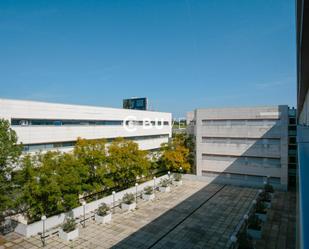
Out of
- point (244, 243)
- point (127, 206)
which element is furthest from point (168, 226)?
point (244, 243)

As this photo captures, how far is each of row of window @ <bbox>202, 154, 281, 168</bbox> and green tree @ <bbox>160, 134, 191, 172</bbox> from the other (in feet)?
8.62

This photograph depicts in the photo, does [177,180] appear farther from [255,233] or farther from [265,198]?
[255,233]

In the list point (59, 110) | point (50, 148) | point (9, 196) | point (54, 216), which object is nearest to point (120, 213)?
point (54, 216)

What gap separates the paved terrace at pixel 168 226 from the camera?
543 inches

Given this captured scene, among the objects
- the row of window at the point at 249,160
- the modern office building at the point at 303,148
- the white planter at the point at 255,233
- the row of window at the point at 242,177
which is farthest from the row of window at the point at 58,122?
the modern office building at the point at 303,148

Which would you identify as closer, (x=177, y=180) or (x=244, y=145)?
(x=177, y=180)

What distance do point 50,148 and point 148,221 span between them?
1145 centimetres

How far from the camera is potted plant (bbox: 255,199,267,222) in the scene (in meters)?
16.6

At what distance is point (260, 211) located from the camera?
1706cm

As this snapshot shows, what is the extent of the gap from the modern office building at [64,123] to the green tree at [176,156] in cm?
546

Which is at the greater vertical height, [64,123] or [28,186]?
[64,123]

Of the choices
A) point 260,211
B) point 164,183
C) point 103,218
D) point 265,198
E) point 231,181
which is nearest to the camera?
point 103,218

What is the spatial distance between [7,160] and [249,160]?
2274 cm

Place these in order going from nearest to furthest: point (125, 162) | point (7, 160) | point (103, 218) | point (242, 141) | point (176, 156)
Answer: point (7, 160) < point (103, 218) < point (125, 162) < point (242, 141) < point (176, 156)
